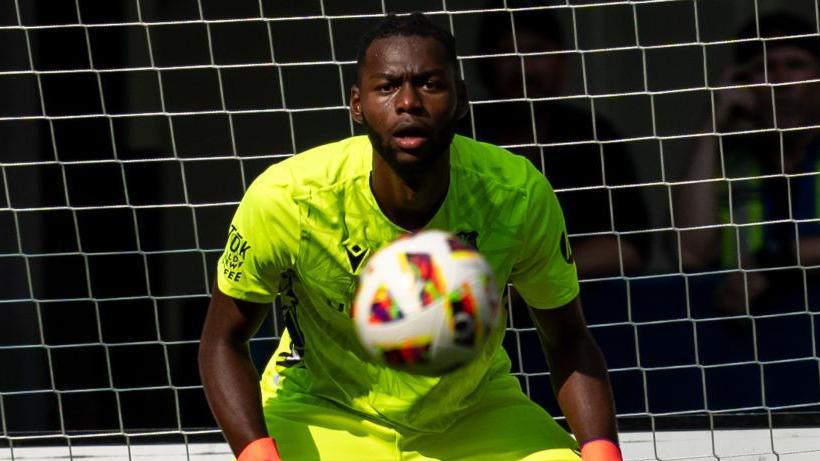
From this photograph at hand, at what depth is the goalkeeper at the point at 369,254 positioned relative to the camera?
3.25 m

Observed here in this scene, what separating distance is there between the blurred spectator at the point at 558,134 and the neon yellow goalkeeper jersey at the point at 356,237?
1341 millimetres

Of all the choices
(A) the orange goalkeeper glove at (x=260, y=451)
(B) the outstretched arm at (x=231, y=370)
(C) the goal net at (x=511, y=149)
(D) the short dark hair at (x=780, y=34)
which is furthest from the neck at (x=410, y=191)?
(D) the short dark hair at (x=780, y=34)

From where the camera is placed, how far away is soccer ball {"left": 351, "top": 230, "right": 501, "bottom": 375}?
3.00 meters

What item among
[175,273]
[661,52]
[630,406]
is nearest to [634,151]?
[661,52]

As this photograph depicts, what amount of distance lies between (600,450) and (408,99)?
97 cm

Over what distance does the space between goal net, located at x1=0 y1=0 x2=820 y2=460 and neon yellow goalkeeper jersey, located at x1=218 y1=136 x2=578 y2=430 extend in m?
1.32

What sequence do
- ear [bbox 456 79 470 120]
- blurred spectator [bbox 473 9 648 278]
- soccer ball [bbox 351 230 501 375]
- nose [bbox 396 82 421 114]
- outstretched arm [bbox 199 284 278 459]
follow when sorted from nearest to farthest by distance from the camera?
soccer ball [bbox 351 230 501 375]
nose [bbox 396 82 421 114]
ear [bbox 456 79 470 120]
outstretched arm [bbox 199 284 278 459]
blurred spectator [bbox 473 9 648 278]

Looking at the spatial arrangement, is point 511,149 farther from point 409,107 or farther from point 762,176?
point 409,107

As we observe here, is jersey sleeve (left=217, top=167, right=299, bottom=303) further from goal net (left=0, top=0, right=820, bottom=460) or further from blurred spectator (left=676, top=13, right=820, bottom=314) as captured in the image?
blurred spectator (left=676, top=13, right=820, bottom=314)

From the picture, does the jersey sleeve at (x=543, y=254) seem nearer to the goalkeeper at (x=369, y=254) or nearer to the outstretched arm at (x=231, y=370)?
the goalkeeper at (x=369, y=254)

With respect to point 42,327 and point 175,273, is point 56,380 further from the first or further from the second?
point 175,273

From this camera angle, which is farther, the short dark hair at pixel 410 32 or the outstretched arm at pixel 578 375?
the outstretched arm at pixel 578 375

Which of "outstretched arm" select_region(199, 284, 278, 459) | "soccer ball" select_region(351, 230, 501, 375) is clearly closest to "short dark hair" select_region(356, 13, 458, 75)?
"soccer ball" select_region(351, 230, 501, 375)

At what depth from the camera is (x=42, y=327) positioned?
512 centimetres
